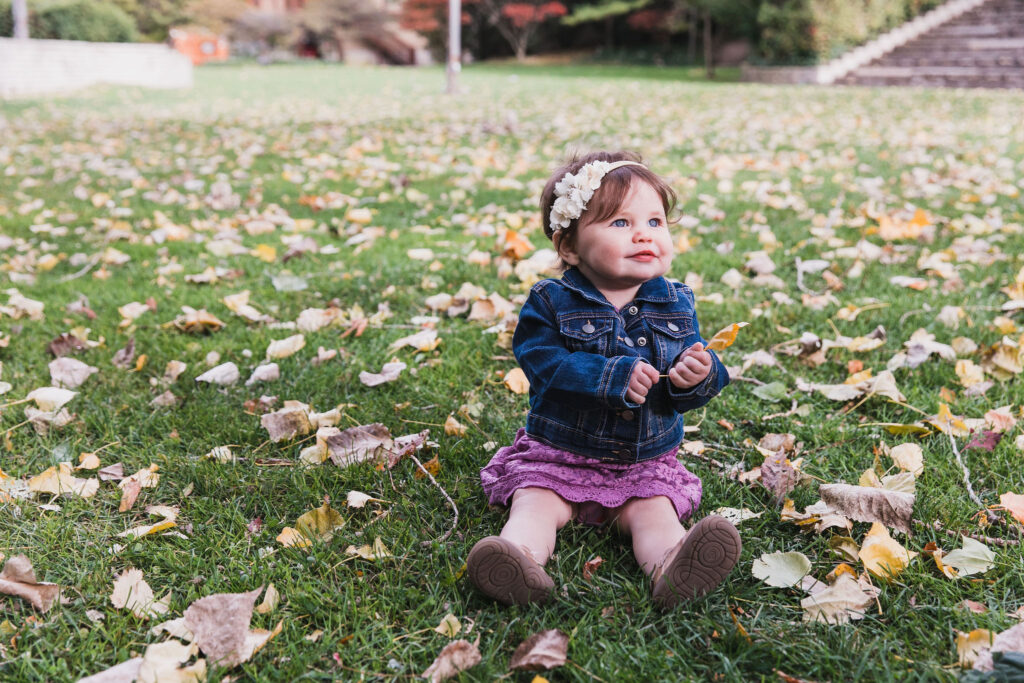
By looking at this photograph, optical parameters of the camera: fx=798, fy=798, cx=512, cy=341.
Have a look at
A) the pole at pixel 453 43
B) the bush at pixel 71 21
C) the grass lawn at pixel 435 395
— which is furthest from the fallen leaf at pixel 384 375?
the bush at pixel 71 21

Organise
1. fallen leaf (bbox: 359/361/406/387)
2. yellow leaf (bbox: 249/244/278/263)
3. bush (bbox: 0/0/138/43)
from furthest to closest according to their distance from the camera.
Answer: bush (bbox: 0/0/138/43) < yellow leaf (bbox: 249/244/278/263) < fallen leaf (bbox: 359/361/406/387)

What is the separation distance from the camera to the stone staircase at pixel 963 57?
48.8 feet

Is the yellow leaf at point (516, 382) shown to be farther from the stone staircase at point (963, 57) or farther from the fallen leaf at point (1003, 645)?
the stone staircase at point (963, 57)

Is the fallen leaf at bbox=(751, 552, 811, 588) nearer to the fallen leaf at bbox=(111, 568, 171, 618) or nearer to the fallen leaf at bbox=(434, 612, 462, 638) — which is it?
the fallen leaf at bbox=(434, 612, 462, 638)

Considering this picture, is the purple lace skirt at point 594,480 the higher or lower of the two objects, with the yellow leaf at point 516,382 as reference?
lower

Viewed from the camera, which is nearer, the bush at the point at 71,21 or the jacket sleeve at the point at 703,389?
the jacket sleeve at the point at 703,389

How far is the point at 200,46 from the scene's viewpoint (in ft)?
117

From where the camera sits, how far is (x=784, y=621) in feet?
5.14

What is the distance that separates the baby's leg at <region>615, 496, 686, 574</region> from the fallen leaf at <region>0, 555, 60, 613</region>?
124 cm

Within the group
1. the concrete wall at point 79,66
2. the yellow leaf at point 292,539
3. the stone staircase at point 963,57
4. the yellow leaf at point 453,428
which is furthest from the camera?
the concrete wall at point 79,66

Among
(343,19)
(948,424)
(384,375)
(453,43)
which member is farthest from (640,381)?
(343,19)

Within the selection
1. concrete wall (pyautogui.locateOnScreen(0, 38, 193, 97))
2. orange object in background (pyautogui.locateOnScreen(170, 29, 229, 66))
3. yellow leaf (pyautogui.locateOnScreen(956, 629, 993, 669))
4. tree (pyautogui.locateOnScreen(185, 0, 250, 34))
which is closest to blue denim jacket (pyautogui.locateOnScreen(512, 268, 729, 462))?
yellow leaf (pyautogui.locateOnScreen(956, 629, 993, 669))

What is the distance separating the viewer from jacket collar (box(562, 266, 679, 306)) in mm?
1908

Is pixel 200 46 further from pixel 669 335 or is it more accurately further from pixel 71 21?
pixel 669 335
